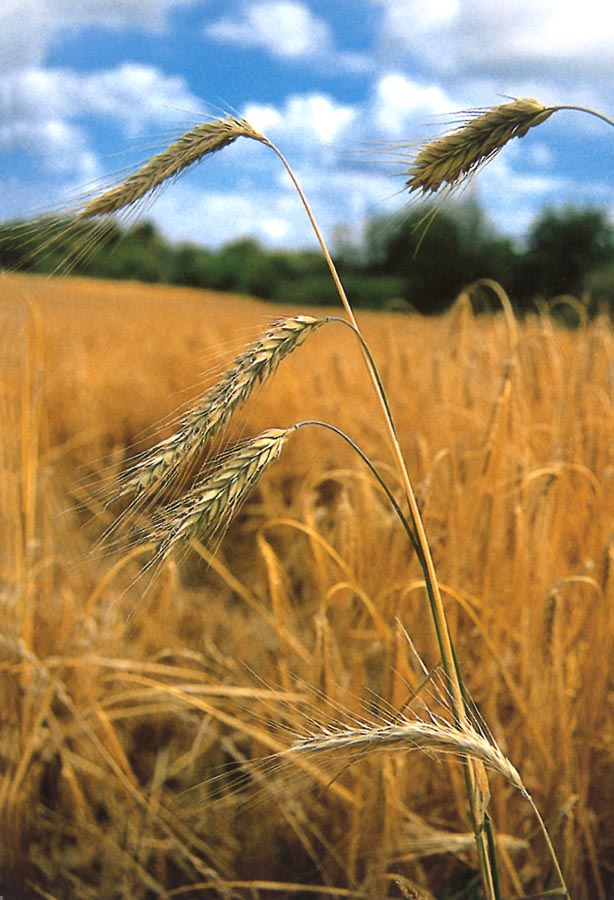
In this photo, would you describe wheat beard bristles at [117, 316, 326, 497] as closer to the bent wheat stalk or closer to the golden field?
the bent wheat stalk

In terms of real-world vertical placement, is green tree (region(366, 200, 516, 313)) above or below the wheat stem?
above

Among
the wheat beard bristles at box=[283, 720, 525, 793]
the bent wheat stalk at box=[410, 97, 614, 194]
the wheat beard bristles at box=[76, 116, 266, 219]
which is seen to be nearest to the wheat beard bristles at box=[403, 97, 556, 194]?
the bent wheat stalk at box=[410, 97, 614, 194]

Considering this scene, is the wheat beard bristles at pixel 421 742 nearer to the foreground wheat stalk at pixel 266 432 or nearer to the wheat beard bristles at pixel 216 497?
the foreground wheat stalk at pixel 266 432

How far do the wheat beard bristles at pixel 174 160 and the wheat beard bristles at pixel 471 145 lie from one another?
0.34ft

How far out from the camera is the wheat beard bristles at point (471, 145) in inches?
21.3

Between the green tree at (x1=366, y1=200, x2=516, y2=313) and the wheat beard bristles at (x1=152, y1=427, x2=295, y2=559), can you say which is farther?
the green tree at (x1=366, y1=200, x2=516, y2=313)

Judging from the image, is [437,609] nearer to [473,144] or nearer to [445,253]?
[473,144]

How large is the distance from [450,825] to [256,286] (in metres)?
18.4

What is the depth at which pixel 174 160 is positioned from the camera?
562 mm

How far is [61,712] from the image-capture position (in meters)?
1.55

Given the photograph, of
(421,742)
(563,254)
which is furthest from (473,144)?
(563,254)

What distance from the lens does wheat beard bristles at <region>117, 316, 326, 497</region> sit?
0.49 metres

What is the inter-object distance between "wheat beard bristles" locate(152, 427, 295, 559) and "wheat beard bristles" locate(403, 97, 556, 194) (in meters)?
0.18

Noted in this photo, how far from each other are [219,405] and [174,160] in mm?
171
